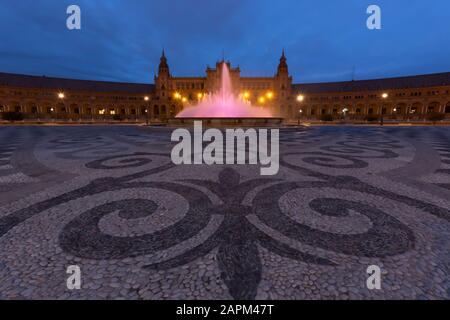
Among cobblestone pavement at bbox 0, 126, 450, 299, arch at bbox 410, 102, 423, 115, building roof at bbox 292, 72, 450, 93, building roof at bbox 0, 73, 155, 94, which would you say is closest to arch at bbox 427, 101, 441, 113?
arch at bbox 410, 102, 423, 115

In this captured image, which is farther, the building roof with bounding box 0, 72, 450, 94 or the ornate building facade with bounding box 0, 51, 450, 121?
the building roof with bounding box 0, 72, 450, 94

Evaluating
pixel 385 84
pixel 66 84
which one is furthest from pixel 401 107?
pixel 66 84

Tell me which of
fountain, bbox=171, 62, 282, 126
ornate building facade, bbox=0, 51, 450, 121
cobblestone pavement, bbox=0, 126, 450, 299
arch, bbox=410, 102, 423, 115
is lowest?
cobblestone pavement, bbox=0, 126, 450, 299

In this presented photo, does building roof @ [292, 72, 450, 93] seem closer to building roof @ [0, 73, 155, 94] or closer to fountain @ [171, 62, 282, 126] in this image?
fountain @ [171, 62, 282, 126]

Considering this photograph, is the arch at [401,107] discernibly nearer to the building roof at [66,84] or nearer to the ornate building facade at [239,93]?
the ornate building facade at [239,93]

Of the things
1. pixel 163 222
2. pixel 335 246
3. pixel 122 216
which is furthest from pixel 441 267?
pixel 122 216

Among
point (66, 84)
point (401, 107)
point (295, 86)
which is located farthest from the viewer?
point (295, 86)

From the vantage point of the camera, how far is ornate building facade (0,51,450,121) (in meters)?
61.6

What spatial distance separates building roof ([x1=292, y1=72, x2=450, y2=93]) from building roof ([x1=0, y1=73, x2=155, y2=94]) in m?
60.7

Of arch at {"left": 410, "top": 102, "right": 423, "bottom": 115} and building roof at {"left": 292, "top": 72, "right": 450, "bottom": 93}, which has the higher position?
building roof at {"left": 292, "top": 72, "right": 450, "bottom": 93}

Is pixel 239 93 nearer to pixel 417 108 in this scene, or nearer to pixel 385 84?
pixel 385 84

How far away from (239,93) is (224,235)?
75.6 meters

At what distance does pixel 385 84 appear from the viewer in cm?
6800

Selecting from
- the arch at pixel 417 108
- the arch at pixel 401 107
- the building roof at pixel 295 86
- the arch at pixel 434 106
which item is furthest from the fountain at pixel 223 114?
the arch at pixel 434 106
